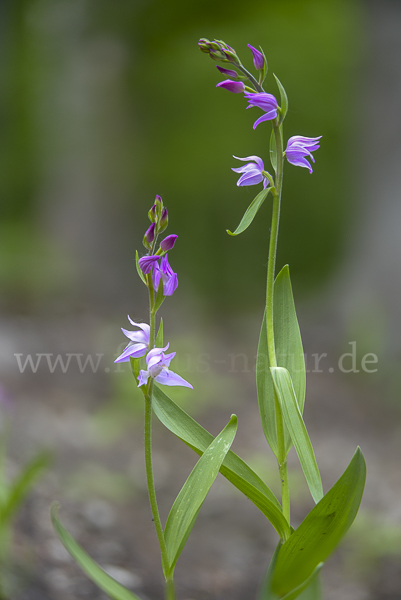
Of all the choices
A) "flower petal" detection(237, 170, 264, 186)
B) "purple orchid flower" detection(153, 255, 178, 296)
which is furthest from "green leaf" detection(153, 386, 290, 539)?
"flower petal" detection(237, 170, 264, 186)

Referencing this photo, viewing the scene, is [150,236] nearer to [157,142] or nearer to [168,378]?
[168,378]

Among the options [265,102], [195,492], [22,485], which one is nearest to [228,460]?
[195,492]

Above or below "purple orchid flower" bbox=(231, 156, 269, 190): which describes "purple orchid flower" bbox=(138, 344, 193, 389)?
below

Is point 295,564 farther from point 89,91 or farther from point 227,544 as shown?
point 89,91

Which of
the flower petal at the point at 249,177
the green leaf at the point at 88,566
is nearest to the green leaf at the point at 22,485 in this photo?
the green leaf at the point at 88,566

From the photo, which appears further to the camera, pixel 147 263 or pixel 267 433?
pixel 267 433

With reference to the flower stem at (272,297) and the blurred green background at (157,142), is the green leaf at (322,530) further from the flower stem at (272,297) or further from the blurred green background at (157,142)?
the blurred green background at (157,142)

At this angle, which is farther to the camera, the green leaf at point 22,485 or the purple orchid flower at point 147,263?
the green leaf at point 22,485

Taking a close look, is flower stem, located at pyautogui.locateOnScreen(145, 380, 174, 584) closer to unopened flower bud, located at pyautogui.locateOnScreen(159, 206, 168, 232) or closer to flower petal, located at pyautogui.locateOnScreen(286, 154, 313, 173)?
unopened flower bud, located at pyautogui.locateOnScreen(159, 206, 168, 232)
